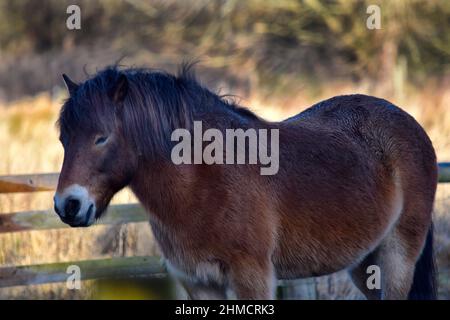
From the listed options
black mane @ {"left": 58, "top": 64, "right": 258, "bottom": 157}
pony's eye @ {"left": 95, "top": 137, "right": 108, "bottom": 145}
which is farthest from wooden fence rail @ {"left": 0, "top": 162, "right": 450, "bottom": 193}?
pony's eye @ {"left": 95, "top": 137, "right": 108, "bottom": 145}

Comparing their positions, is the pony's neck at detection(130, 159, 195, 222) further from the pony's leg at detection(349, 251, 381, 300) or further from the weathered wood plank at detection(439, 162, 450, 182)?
the weathered wood plank at detection(439, 162, 450, 182)

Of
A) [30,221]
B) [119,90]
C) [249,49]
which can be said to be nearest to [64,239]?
[30,221]

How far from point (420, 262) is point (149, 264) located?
2.00 m

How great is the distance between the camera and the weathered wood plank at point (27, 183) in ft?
18.2

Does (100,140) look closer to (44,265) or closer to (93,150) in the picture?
(93,150)

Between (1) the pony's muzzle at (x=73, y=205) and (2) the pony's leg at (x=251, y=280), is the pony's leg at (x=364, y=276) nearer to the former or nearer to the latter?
(2) the pony's leg at (x=251, y=280)

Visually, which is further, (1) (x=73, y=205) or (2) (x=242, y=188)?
(2) (x=242, y=188)

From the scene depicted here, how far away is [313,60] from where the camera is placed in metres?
22.1

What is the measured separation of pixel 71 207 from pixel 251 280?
100 cm

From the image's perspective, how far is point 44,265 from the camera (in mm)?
5418
